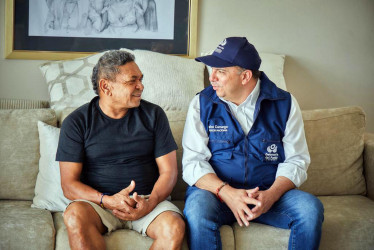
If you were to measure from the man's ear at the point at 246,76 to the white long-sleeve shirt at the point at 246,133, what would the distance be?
0.20 ft

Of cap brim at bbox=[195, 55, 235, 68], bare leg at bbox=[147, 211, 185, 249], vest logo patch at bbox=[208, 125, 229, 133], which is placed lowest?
bare leg at bbox=[147, 211, 185, 249]

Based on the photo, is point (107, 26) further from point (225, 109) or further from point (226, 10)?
point (225, 109)

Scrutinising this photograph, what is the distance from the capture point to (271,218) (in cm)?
195

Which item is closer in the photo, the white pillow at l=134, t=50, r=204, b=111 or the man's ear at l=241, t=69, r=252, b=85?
the man's ear at l=241, t=69, r=252, b=85

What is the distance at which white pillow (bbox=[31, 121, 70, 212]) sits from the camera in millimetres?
2111

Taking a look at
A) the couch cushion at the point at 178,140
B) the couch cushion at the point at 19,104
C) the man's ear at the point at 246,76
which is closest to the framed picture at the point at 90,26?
the couch cushion at the point at 19,104

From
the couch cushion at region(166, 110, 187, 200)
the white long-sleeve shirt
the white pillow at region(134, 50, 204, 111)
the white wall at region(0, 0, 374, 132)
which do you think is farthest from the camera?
the white wall at region(0, 0, 374, 132)

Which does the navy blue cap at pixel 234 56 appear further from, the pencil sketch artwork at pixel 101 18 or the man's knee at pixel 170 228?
the pencil sketch artwork at pixel 101 18

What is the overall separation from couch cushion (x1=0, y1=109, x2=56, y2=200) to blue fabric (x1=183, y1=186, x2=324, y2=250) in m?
0.86

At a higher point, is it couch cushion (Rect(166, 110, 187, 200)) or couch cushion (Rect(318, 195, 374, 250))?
couch cushion (Rect(166, 110, 187, 200))

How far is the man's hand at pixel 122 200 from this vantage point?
6.03 feet

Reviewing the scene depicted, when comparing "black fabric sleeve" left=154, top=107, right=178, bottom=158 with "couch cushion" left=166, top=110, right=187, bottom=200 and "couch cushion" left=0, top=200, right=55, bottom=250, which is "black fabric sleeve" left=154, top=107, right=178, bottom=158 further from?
"couch cushion" left=0, top=200, right=55, bottom=250

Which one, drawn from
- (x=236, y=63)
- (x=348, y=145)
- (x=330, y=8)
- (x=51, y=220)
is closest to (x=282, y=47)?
(x=330, y=8)

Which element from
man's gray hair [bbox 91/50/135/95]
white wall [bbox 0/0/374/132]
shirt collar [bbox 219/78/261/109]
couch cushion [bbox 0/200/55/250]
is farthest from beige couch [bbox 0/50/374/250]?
man's gray hair [bbox 91/50/135/95]
